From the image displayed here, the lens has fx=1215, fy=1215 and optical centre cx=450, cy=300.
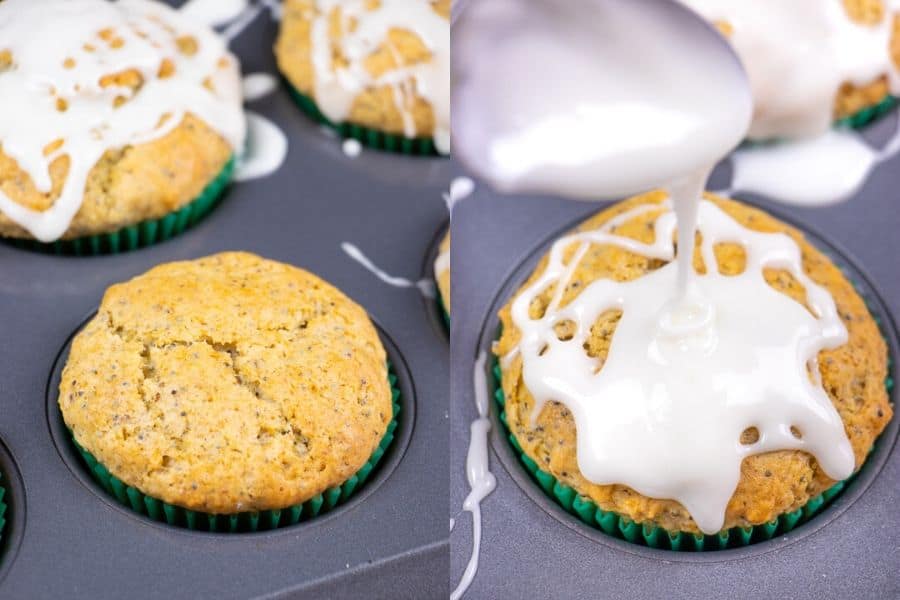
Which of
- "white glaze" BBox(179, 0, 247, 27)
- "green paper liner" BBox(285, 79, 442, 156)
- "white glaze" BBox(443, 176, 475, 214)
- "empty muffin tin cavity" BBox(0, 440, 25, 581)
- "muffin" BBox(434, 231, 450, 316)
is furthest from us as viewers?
"white glaze" BBox(179, 0, 247, 27)

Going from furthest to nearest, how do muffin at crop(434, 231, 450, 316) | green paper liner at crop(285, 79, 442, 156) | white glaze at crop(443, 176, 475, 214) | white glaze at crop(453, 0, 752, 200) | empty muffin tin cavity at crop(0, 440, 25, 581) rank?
green paper liner at crop(285, 79, 442, 156) < white glaze at crop(443, 176, 475, 214) < muffin at crop(434, 231, 450, 316) < empty muffin tin cavity at crop(0, 440, 25, 581) < white glaze at crop(453, 0, 752, 200)

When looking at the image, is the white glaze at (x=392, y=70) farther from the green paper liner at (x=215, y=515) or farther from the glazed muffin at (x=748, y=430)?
the green paper liner at (x=215, y=515)

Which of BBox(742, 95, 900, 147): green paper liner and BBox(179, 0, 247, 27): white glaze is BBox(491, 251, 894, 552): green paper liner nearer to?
BBox(742, 95, 900, 147): green paper liner

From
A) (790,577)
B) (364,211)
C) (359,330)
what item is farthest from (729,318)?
(364,211)

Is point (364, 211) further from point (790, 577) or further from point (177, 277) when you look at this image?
point (790, 577)

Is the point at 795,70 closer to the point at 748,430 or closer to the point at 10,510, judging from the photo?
the point at 748,430

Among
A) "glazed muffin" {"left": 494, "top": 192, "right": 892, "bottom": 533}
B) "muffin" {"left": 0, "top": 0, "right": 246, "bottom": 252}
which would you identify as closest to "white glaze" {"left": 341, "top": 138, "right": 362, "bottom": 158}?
"muffin" {"left": 0, "top": 0, "right": 246, "bottom": 252}

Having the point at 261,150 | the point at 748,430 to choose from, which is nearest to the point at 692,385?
the point at 748,430
